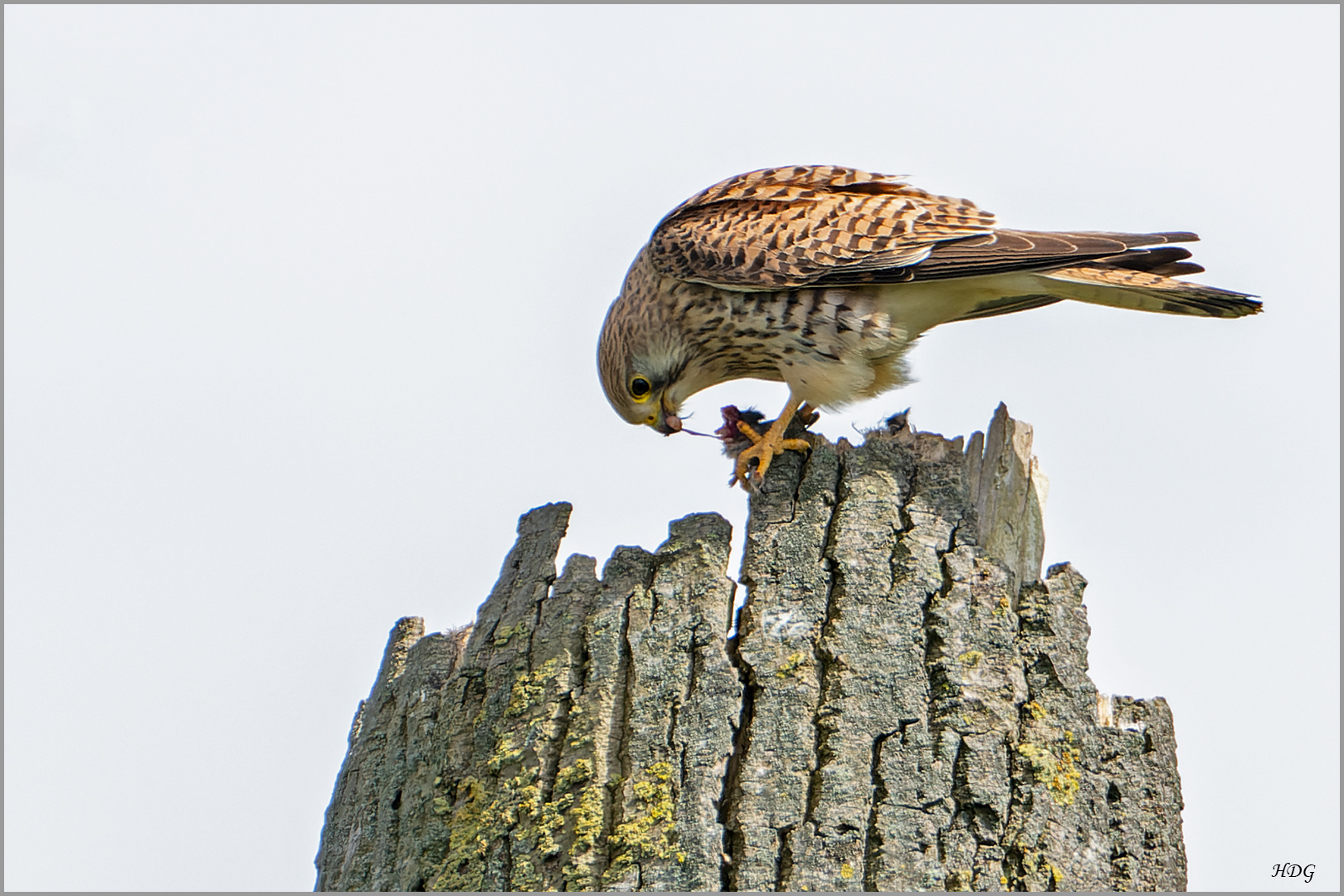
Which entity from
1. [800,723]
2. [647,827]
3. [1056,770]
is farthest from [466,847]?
[1056,770]

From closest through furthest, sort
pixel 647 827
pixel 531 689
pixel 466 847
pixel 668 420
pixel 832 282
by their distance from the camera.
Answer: pixel 647 827
pixel 466 847
pixel 531 689
pixel 832 282
pixel 668 420

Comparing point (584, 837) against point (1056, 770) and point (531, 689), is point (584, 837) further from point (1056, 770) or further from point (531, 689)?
point (1056, 770)

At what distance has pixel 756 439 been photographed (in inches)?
154

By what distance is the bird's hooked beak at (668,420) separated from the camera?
4.86m

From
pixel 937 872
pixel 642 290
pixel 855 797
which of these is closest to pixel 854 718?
pixel 855 797

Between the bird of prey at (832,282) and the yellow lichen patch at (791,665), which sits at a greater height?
the bird of prey at (832,282)

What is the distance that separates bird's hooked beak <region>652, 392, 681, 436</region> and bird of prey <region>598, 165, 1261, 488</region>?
2cm

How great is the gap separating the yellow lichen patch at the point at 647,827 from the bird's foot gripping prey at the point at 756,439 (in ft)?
2.99

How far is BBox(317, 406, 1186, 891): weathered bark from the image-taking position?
259 cm

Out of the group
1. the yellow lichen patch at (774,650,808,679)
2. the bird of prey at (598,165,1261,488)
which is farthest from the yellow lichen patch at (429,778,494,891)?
the bird of prey at (598,165,1261,488)

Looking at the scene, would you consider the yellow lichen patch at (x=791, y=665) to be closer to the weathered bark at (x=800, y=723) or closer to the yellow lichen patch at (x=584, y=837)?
the weathered bark at (x=800, y=723)

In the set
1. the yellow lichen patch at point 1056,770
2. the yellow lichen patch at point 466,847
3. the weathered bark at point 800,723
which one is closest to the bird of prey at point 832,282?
the weathered bark at point 800,723

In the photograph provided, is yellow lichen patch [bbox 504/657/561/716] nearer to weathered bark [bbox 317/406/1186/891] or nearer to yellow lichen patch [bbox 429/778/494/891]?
weathered bark [bbox 317/406/1186/891]

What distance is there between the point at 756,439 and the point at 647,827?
1589 mm
